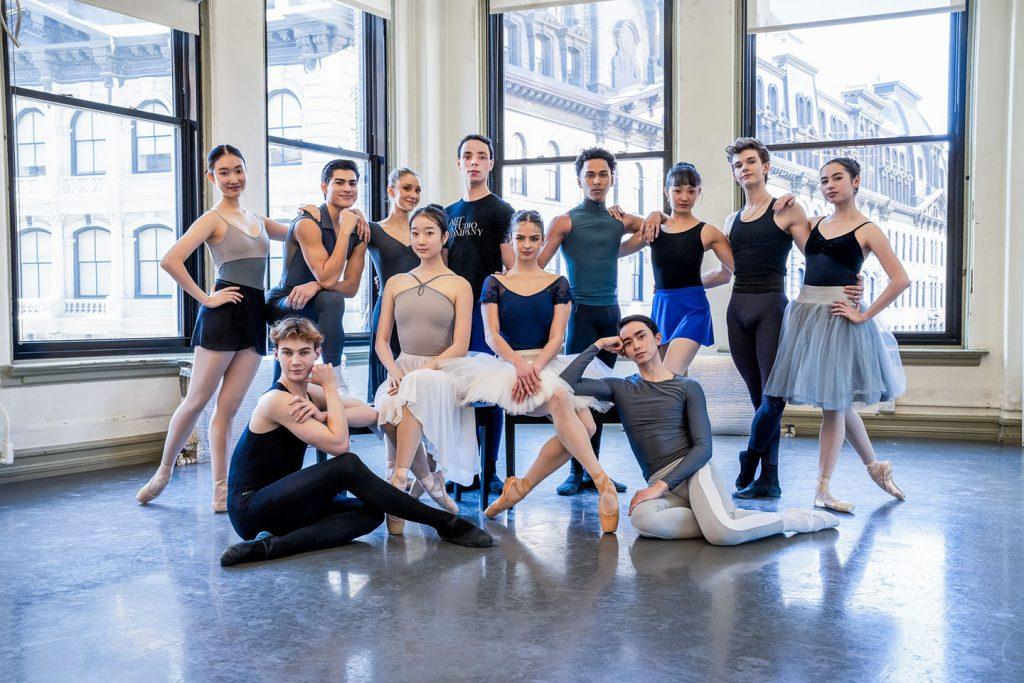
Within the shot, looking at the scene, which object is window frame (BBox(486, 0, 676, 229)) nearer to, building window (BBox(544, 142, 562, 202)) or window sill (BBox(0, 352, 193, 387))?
building window (BBox(544, 142, 562, 202))

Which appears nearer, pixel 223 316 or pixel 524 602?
pixel 524 602

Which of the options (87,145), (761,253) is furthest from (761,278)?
(87,145)

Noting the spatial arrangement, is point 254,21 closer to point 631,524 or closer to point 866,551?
point 631,524

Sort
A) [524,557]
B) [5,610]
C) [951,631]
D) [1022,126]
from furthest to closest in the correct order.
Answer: [1022,126], [524,557], [5,610], [951,631]

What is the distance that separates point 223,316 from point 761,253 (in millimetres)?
2282

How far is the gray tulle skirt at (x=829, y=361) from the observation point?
3.75 m

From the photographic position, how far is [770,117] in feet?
20.7

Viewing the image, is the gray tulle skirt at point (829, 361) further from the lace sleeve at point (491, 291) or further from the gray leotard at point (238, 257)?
the gray leotard at point (238, 257)

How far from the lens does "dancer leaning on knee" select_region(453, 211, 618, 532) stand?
3.43m

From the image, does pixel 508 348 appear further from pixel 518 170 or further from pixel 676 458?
pixel 518 170

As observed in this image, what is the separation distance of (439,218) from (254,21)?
265 centimetres

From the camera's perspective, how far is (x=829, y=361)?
378 centimetres

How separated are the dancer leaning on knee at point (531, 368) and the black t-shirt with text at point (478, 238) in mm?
321

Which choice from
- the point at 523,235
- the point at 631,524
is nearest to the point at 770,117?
the point at 523,235
